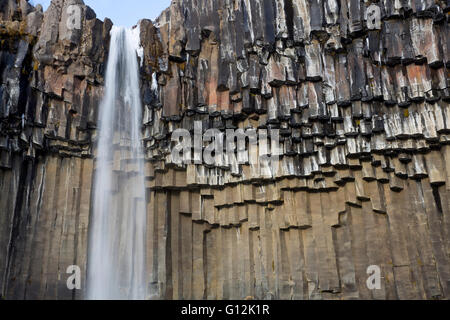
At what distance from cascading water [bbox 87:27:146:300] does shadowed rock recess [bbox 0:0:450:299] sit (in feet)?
0.88

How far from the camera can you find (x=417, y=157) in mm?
13398

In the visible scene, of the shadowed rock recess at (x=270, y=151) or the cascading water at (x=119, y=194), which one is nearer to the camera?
the shadowed rock recess at (x=270, y=151)

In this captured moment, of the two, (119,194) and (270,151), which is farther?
(119,194)

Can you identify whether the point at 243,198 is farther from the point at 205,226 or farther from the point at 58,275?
the point at 58,275

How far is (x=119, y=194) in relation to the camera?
597 inches

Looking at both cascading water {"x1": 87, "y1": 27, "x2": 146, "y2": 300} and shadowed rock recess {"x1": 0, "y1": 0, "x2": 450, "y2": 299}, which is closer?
shadowed rock recess {"x1": 0, "y1": 0, "x2": 450, "y2": 299}

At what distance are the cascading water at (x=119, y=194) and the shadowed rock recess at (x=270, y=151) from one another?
27 cm

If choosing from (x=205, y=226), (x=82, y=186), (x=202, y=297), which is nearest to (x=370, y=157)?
(x=205, y=226)

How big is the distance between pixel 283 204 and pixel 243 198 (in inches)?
48.2

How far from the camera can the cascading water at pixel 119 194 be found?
14438 millimetres

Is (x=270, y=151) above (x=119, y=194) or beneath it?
above

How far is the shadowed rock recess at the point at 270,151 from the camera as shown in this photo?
1320 cm

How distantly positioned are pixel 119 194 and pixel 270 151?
478 centimetres

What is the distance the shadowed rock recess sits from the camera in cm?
1320
